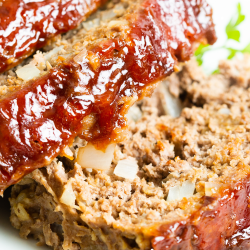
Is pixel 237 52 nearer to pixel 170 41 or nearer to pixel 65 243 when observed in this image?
pixel 170 41

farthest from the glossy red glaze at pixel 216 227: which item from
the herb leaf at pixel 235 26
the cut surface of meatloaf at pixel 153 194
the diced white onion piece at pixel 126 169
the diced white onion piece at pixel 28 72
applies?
the herb leaf at pixel 235 26

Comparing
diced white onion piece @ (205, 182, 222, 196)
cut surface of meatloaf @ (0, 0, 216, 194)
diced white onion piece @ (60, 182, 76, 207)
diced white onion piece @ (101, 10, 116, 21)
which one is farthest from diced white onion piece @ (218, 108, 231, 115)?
diced white onion piece @ (60, 182, 76, 207)

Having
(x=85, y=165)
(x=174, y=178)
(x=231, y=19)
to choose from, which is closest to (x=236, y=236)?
(x=174, y=178)

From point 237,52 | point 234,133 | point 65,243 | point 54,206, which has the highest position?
point 237,52

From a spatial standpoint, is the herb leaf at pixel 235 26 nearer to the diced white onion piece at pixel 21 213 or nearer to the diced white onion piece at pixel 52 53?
the diced white onion piece at pixel 52 53

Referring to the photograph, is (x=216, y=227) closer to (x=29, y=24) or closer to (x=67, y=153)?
(x=67, y=153)
